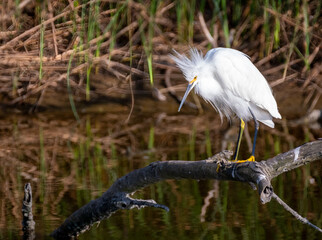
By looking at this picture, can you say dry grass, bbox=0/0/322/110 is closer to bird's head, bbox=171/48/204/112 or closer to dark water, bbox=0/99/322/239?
dark water, bbox=0/99/322/239

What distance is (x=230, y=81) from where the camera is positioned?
333cm

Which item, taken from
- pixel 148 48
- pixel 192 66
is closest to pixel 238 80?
pixel 192 66

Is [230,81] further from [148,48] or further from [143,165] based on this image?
[148,48]

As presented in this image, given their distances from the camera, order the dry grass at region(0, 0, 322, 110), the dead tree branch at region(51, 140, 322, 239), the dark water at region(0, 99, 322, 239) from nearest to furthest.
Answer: the dead tree branch at region(51, 140, 322, 239) → the dark water at region(0, 99, 322, 239) → the dry grass at region(0, 0, 322, 110)

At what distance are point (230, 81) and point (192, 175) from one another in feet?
2.59

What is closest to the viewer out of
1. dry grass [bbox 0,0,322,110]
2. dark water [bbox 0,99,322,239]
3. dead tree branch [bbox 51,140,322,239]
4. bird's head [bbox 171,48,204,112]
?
dead tree branch [bbox 51,140,322,239]

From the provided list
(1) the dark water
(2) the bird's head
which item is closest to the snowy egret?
(2) the bird's head

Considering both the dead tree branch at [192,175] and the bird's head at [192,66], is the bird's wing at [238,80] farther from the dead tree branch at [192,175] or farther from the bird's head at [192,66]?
the dead tree branch at [192,175]

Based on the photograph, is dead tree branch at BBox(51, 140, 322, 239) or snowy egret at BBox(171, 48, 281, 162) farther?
snowy egret at BBox(171, 48, 281, 162)

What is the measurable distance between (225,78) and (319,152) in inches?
35.1

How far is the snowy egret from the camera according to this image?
329cm

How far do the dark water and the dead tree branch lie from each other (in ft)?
0.69

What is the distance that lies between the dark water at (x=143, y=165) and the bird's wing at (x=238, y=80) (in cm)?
63

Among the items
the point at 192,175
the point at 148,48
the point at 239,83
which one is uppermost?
the point at 148,48
